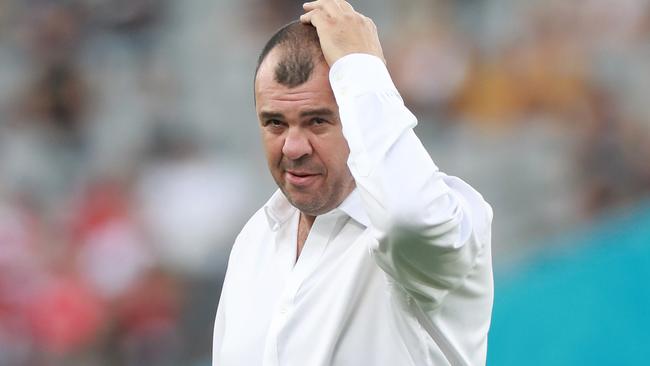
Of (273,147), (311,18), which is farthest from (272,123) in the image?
(311,18)

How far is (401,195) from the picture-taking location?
7.25 feet

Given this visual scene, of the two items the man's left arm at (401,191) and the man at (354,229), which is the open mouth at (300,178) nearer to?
the man at (354,229)

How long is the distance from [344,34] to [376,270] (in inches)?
19.4

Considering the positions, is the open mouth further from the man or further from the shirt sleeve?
the shirt sleeve

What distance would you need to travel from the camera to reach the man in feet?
7.38

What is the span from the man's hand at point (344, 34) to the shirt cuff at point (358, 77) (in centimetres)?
3

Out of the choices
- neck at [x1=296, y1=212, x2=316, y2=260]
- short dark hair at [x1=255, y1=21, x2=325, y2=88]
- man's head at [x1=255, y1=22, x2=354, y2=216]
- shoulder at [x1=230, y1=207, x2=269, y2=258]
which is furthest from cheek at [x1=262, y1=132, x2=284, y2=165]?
shoulder at [x1=230, y1=207, x2=269, y2=258]

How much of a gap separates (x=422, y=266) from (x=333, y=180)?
1.17 ft

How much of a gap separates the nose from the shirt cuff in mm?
149

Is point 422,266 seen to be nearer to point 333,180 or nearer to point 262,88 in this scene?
point 333,180

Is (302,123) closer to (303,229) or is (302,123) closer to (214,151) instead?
(303,229)

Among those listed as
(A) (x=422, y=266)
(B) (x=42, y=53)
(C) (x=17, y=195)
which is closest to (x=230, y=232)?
(C) (x=17, y=195)

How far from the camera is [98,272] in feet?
22.5

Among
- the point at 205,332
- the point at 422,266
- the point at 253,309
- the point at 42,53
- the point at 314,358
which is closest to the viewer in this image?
the point at 422,266
